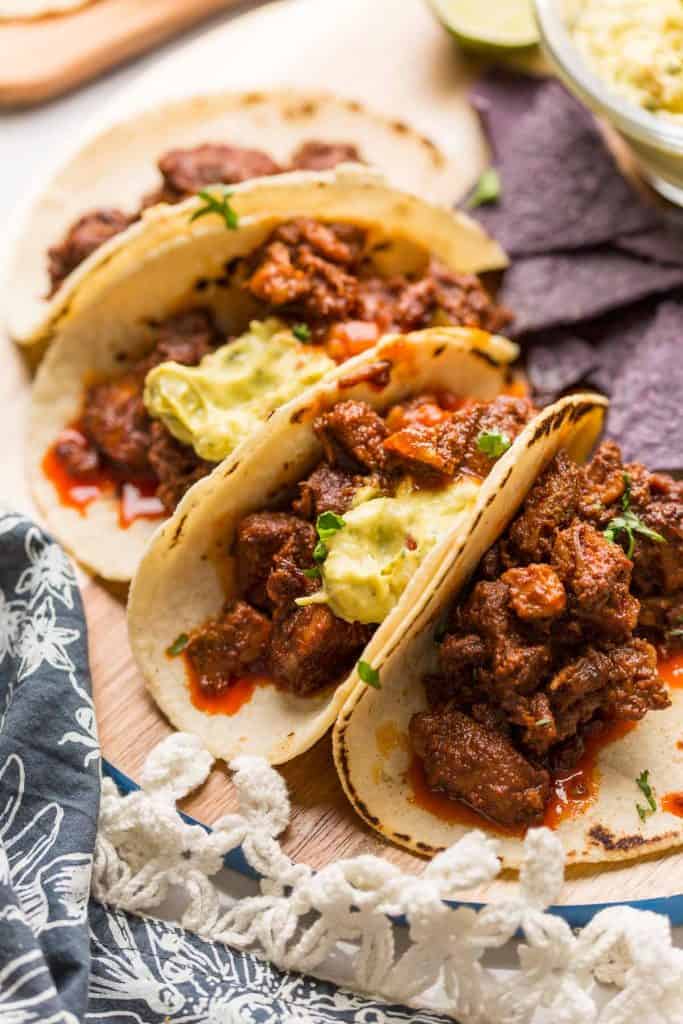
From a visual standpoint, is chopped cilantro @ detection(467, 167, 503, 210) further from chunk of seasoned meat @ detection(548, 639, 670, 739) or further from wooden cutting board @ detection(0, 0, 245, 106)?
chunk of seasoned meat @ detection(548, 639, 670, 739)

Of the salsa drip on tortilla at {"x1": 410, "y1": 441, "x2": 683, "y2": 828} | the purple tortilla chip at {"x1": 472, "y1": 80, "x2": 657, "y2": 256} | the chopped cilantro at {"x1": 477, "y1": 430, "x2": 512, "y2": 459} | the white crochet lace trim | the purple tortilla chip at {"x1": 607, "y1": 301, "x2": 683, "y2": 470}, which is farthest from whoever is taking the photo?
the purple tortilla chip at {"x1": 472, "y1": 80, "x2": 657, "y2": 256}

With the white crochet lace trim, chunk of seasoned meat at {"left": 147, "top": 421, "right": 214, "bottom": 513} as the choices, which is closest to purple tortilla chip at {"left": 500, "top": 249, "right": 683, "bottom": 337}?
chunk of seasoned meat at {"left": 147, "top": 421, "right": 214, "bottom": 513}

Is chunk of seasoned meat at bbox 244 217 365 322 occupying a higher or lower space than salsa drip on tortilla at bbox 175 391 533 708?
higher

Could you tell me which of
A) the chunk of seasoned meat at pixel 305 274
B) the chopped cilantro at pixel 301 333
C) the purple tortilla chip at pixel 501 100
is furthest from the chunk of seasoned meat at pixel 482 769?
the purple tortilla chip at pixel 501 100

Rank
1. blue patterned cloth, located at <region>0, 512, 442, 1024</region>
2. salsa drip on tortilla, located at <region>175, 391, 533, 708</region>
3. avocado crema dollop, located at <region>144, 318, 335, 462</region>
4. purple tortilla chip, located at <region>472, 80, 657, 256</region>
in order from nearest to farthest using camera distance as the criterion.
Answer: blue patterned cloth, located at <region>0, 512, 442, 1024</region>
salsa drip on tortilla, located at <region>175, 391, 533, 708</region>
avocado crema dollop, located at <region>144, 318, 335, 462</region>
purple tortilla chip, located at <region>472, 80, 657, 256</region>

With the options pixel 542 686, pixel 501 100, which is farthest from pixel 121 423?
pixel 501 100

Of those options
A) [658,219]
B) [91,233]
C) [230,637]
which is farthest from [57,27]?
[230,637]

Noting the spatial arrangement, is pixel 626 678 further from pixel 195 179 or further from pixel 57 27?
pixel 57 27
